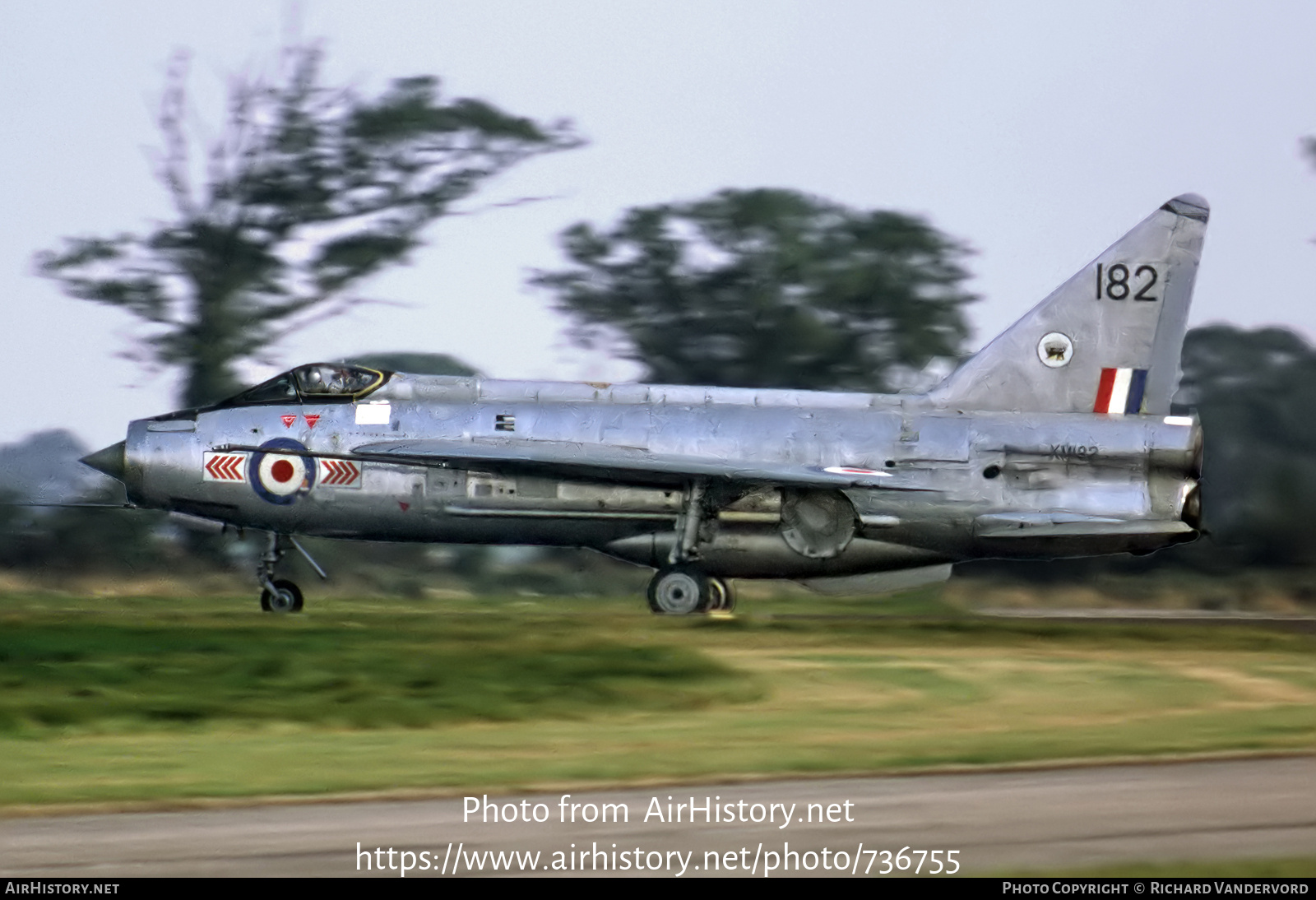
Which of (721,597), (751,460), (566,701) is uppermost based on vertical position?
(751,460)

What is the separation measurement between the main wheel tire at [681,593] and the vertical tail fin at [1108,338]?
370 cm

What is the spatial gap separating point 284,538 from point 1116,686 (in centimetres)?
1095

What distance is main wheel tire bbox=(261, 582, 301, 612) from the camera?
857 inches

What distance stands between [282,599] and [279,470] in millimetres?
1562

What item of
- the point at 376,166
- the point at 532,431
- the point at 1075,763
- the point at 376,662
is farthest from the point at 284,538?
the point at 376,166

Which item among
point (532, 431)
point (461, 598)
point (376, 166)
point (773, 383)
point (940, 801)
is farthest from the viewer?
point (376, 166)

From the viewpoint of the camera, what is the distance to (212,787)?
34.8 ft

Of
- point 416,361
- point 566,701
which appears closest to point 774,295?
point 416,361

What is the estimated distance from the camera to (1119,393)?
21.7m

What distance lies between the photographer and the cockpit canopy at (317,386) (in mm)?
21828

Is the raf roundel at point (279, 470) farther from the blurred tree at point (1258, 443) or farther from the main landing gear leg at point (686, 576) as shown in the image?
the blurred tree at point (1258, 443)

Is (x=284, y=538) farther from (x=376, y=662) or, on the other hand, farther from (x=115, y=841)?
(x=115, y=841)

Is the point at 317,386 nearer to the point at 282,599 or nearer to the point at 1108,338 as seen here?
the point at 282,599

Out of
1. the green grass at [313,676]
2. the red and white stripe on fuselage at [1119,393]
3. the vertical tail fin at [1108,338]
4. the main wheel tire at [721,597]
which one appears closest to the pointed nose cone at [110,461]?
the green grass at [313,676]
